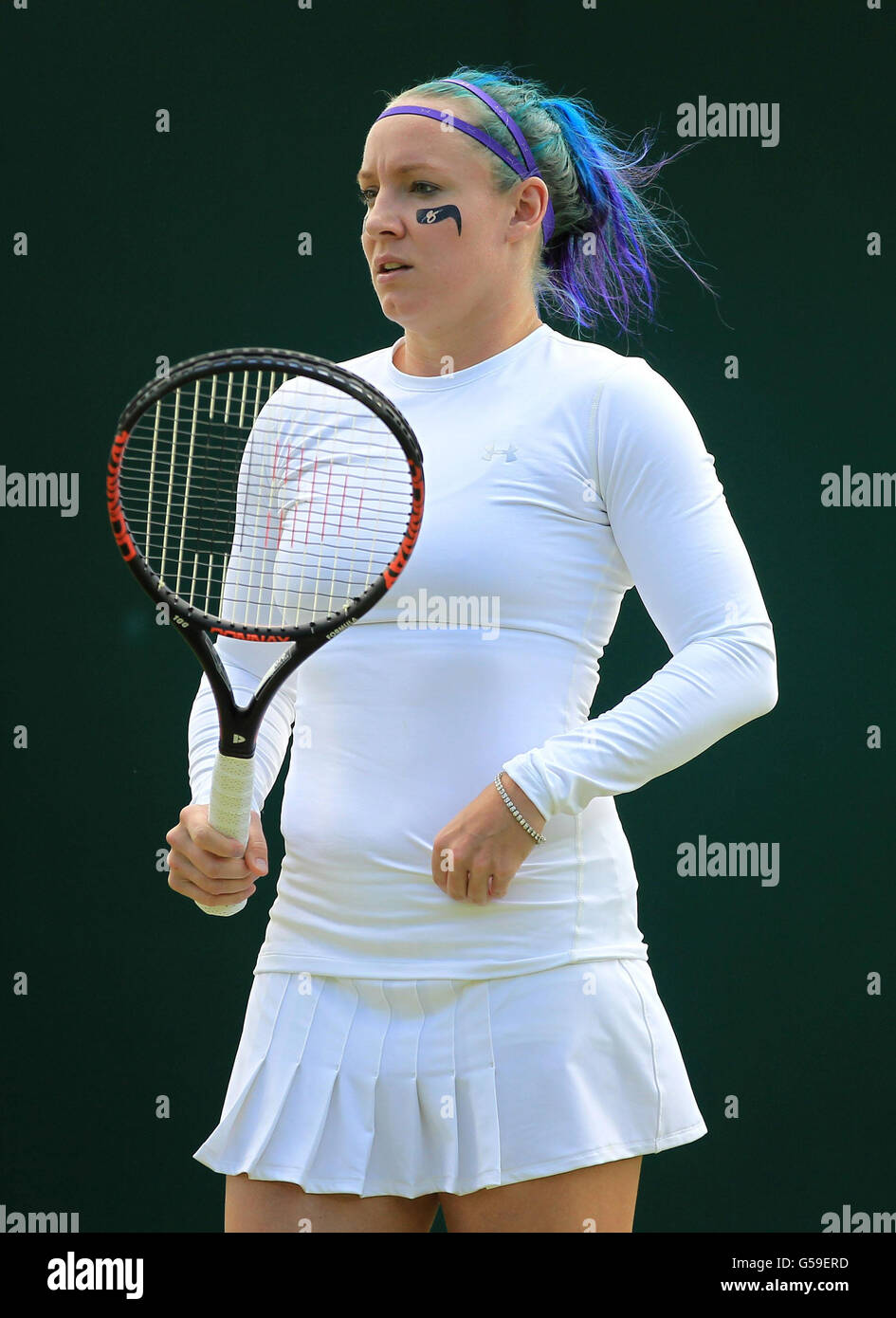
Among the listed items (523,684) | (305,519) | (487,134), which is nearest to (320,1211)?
(523,684)

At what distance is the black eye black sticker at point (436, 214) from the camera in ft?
5.06

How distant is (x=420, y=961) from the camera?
1.42 metres

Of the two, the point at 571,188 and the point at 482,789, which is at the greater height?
the point at 571,188

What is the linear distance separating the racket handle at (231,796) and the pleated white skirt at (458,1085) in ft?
0.53

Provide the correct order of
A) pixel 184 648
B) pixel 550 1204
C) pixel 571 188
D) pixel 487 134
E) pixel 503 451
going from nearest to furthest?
pixel 550 1204, pixel 503 451, pixel 487 134, pixel 571 188, pixel 184 648

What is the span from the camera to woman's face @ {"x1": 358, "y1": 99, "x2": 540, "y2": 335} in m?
1.54

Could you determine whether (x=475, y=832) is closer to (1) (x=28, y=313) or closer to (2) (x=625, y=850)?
(2) (x=625, y=850)

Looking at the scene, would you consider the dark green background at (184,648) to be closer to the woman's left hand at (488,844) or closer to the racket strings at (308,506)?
the racket strings at (308,506)

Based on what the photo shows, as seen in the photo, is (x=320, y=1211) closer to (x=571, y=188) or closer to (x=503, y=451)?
(x=503, y=451)

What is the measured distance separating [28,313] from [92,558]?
452 mm

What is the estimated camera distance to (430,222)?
1.54m

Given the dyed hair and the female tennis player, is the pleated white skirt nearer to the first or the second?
the female tennis player

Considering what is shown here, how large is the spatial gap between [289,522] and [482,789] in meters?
0.34

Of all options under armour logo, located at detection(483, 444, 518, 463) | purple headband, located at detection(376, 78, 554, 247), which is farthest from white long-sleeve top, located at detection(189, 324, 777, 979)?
purple headband, located at detection(376, 78, 554, 247)
